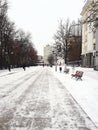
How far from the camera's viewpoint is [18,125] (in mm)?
8367

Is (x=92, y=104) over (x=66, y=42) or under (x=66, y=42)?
under

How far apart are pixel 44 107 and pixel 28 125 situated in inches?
137

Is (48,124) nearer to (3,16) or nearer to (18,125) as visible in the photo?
(18,125)

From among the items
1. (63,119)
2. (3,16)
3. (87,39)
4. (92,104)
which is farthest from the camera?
(87,39)

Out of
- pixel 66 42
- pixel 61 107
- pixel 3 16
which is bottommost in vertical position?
pixel 61 107

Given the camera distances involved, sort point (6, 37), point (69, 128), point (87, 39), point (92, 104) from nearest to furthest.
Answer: point (69, 128) → point (92, 104) → point (6, 37) → point (87, 39)

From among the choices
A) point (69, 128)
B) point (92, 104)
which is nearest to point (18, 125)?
point (69, 128)

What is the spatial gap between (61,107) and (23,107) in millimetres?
1562

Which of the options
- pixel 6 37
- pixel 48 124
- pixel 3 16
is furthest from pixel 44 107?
pixel 6 37

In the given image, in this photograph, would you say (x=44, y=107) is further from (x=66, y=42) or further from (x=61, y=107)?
(x=66, y=42)

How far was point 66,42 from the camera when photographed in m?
58.1

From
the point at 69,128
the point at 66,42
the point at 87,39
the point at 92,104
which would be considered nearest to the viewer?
the point at 69,128

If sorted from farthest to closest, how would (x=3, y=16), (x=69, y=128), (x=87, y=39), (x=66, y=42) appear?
1. (x=87, y=39)
2. (x=66, y=42)
3. (x=3, y=16)
4. (x=69, y=128)

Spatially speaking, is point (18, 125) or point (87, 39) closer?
point (18, 125)
